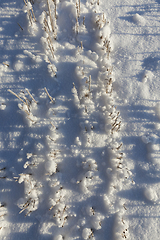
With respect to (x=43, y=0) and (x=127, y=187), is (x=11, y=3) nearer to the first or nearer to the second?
(x=43, y=0)

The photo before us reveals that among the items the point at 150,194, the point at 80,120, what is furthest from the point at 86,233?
the point at 80,120

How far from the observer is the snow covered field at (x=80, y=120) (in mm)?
2549

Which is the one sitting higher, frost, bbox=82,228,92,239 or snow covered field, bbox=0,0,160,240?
snow covered field, bbox=0,0,160,240

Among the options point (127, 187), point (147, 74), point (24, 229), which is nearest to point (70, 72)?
point (147, 74)

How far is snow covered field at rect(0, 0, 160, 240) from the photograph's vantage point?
2.55 metres

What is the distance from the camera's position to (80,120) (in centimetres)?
285

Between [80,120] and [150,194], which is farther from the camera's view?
[80,120]

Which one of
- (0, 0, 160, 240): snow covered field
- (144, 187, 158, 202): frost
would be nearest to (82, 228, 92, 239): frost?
(0, 0, 160, 240): snow covered field

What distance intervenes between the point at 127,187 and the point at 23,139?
2156 millimetres

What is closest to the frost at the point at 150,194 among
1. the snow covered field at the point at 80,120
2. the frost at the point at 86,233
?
the snow covered field at the point at 80,120

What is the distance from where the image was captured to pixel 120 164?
105 inches

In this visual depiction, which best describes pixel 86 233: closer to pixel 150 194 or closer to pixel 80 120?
pixel 150 194

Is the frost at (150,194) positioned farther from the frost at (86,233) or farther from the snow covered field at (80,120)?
the frost at (86,233)

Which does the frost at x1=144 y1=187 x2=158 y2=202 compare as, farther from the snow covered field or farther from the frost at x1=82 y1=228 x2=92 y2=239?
the frost at x1=82 y1=228 x2=92 y2=239
